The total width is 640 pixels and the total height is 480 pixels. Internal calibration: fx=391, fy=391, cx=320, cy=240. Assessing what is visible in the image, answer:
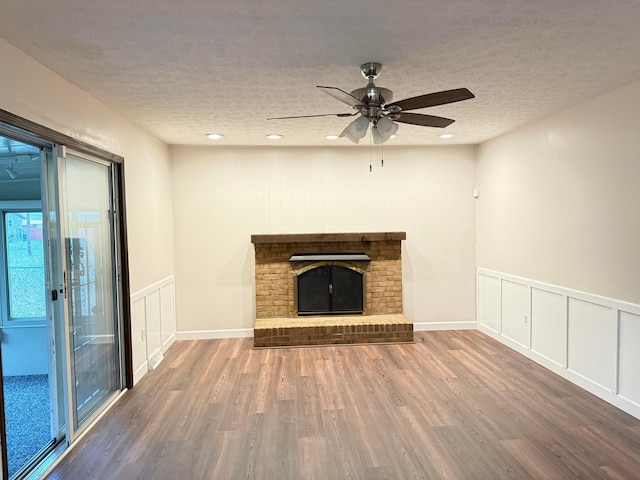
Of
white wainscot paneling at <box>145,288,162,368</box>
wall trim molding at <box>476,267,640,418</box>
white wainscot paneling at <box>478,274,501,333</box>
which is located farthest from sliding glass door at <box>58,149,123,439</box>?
white wainscot paneling at <box>478,274,501,333</box>

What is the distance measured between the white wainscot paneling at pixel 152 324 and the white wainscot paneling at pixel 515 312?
3892mm

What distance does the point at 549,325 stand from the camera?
3.77 m

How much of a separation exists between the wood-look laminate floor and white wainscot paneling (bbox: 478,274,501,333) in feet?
2.41

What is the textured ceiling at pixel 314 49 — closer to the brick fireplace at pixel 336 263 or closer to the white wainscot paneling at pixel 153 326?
the white wainscot paneling at pixel 153 326

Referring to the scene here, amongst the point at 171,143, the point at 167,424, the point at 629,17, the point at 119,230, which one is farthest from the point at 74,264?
the point at 629,17

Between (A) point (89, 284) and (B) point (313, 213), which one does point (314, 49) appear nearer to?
(A) point (89, 284)

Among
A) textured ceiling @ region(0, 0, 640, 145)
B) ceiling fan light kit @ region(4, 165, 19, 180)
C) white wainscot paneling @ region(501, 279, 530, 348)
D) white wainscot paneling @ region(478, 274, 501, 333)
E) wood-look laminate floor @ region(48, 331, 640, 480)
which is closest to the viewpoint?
textured ceiling @ region(0, 0, 640, 145)

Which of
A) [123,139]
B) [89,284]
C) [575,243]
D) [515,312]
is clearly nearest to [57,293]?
[89,284]

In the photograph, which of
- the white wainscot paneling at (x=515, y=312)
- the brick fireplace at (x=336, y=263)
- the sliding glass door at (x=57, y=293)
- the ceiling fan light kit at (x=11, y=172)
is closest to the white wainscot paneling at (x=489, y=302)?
the white wainscot paneling at (x=515, y=312)

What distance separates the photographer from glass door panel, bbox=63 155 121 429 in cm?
268

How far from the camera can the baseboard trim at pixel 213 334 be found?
5027mm

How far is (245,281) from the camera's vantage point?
5.07 meters

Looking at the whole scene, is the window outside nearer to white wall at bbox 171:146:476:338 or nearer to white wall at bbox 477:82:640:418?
white wall at bbox 171:146:476:338

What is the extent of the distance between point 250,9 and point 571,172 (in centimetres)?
307
